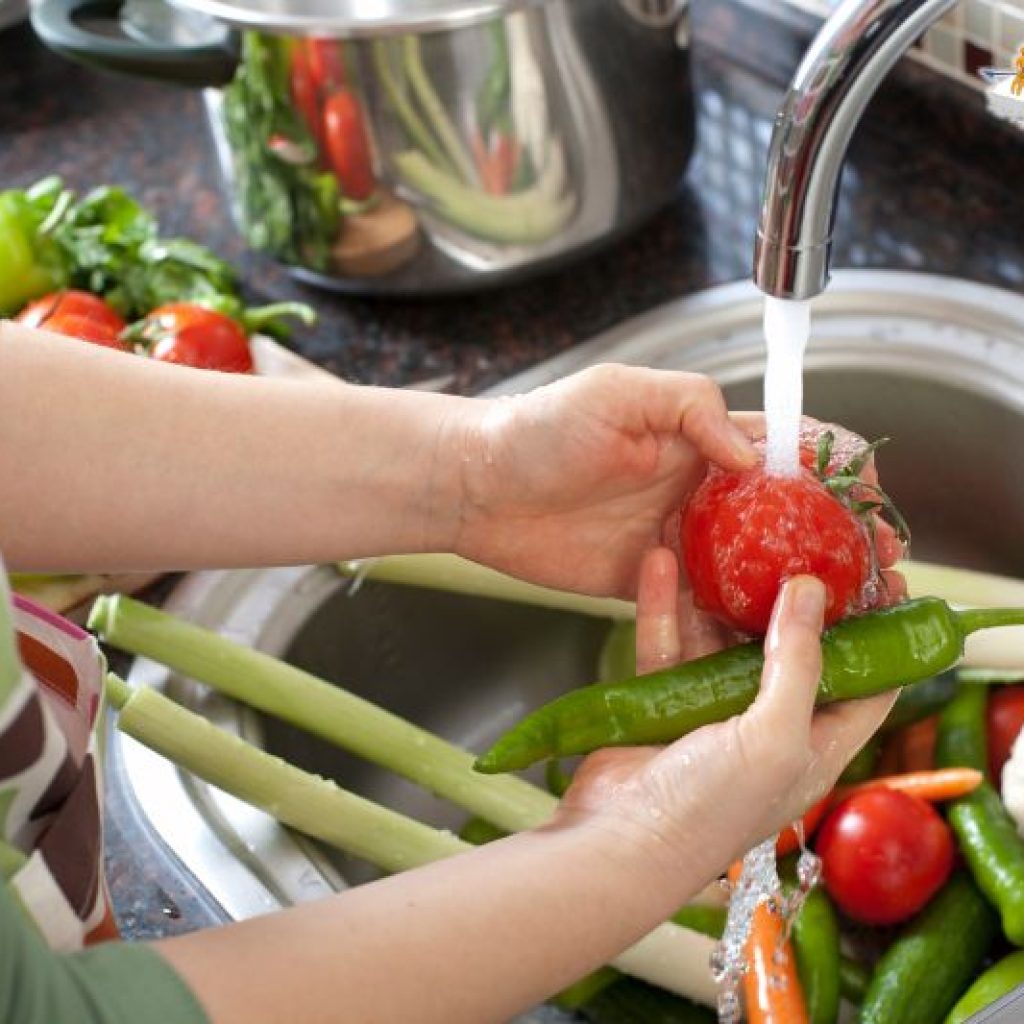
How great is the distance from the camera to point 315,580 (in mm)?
1317

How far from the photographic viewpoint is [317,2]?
146 centimetres

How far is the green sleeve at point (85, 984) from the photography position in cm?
62

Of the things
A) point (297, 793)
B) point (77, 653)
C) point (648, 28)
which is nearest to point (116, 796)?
point (297, 793)

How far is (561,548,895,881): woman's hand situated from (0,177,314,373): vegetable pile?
0.66 metres

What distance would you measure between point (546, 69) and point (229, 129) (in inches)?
11.4

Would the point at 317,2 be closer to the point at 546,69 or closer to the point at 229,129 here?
the point at 229,129

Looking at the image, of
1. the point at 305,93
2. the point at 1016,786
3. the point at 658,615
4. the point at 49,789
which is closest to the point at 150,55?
the point at 305,93

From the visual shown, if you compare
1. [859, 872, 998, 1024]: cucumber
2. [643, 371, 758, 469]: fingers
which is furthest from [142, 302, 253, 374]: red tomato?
[859, 872, 998, 1024]: cucumber

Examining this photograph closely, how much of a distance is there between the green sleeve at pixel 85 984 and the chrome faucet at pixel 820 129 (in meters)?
0.45

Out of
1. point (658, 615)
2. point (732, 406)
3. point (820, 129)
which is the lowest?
point (732, 406)

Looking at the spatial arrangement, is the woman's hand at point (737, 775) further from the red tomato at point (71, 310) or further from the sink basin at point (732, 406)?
the red tomato at point (71, 310)

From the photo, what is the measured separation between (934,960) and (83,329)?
0.82 metres

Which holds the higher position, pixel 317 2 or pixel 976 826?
pixel 317 2

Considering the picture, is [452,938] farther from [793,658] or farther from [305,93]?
[305,93]
